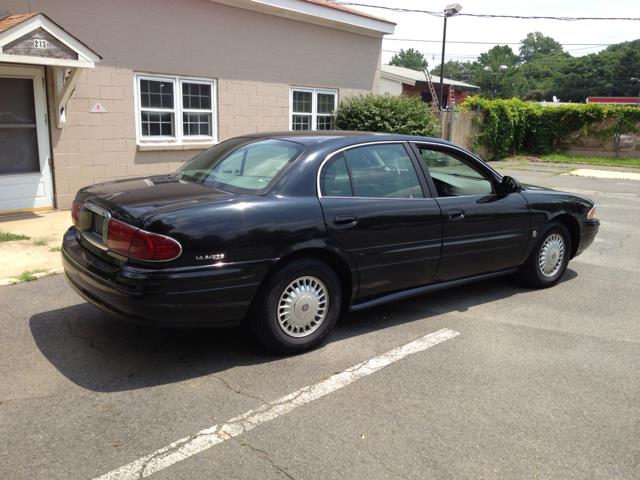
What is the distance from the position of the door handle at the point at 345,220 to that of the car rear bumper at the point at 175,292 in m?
0.67

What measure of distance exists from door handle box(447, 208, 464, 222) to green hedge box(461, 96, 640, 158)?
56.9 ft

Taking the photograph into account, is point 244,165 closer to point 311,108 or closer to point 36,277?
point 36,277

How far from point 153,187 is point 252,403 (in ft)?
6.03

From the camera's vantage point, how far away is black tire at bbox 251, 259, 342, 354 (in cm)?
397

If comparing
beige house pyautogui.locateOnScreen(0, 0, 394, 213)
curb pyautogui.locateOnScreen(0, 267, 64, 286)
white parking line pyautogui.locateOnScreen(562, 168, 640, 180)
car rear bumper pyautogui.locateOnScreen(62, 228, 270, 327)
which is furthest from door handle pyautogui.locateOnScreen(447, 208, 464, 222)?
white parking line pyautogui.locateOnScreen(562, 168, 640, 180)

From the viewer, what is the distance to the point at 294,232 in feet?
13.1

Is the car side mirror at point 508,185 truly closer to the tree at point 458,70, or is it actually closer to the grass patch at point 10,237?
the grass patch at point 10,237

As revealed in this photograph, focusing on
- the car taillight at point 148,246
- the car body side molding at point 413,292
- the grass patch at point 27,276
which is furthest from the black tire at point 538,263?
the grass patch at point 27,276

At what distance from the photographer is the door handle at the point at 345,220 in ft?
13.9

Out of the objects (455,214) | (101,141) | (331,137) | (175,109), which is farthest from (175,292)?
(175,109)

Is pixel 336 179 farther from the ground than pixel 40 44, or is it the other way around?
pixel 40 44

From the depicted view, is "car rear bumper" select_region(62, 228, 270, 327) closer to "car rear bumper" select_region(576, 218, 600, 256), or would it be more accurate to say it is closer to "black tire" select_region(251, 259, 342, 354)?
"black tire" select_region(251, 259, 342, 354)

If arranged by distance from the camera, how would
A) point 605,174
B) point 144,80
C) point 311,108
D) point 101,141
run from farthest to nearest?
point 605,174 < point 311,108 < point 144,80 < point 101,141

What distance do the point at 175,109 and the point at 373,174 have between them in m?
7.06
